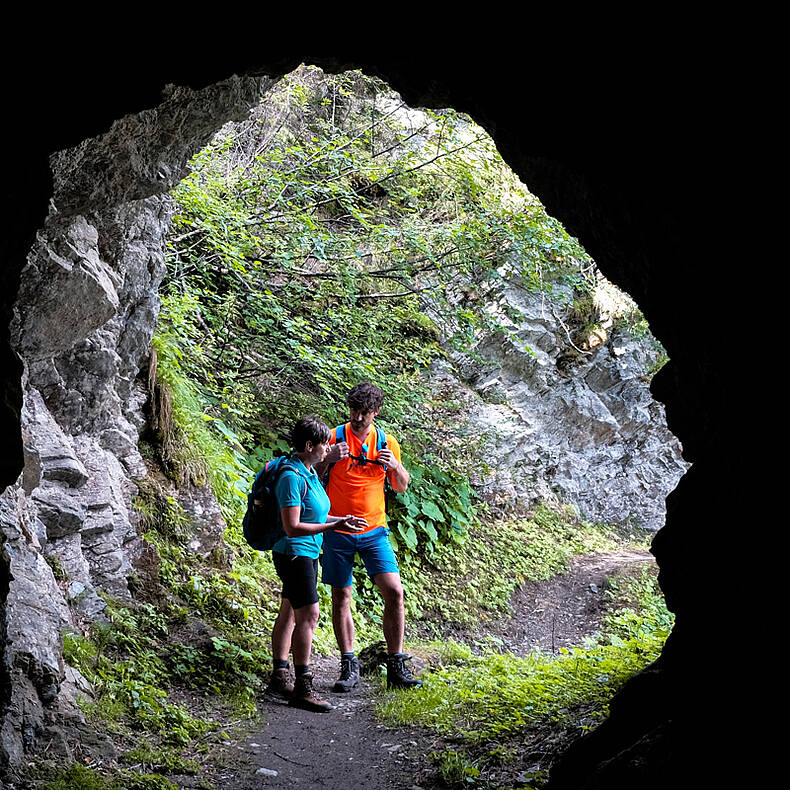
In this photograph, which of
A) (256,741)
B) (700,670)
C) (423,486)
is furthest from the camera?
(423,486)

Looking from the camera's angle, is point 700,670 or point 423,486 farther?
point 423,486

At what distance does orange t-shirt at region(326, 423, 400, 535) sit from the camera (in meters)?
6.47

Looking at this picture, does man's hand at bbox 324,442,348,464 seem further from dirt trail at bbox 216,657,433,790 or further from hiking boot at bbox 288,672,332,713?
dirt trail at bbox 216,657,433,790

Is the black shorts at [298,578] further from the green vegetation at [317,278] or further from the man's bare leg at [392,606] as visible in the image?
the green vegetation at [317,278]

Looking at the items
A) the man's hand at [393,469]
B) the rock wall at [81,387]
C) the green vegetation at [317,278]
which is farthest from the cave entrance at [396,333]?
the man's hand at [393,469]

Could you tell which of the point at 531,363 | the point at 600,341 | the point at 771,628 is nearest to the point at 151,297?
the point at 771,628

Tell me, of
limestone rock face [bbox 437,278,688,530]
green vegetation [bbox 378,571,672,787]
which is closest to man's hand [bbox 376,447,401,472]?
green vegetation [bbox 378,571,672,787]

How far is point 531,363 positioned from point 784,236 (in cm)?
1580

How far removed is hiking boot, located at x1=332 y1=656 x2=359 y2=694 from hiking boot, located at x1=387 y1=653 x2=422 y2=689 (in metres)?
0.37

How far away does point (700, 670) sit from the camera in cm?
321

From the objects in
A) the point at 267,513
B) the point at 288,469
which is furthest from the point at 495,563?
the point at 288,469

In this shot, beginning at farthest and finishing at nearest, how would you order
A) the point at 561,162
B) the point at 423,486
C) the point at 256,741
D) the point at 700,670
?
the point at 423,486 < the point at 256,741 < the point at 561,162 < the point at 700,670

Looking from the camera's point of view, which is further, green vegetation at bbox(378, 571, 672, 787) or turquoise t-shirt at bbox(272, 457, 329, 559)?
turquoise t-shirt at bbox(272, 457, 329, 559)

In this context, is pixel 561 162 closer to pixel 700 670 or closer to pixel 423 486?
pixel 700 670
